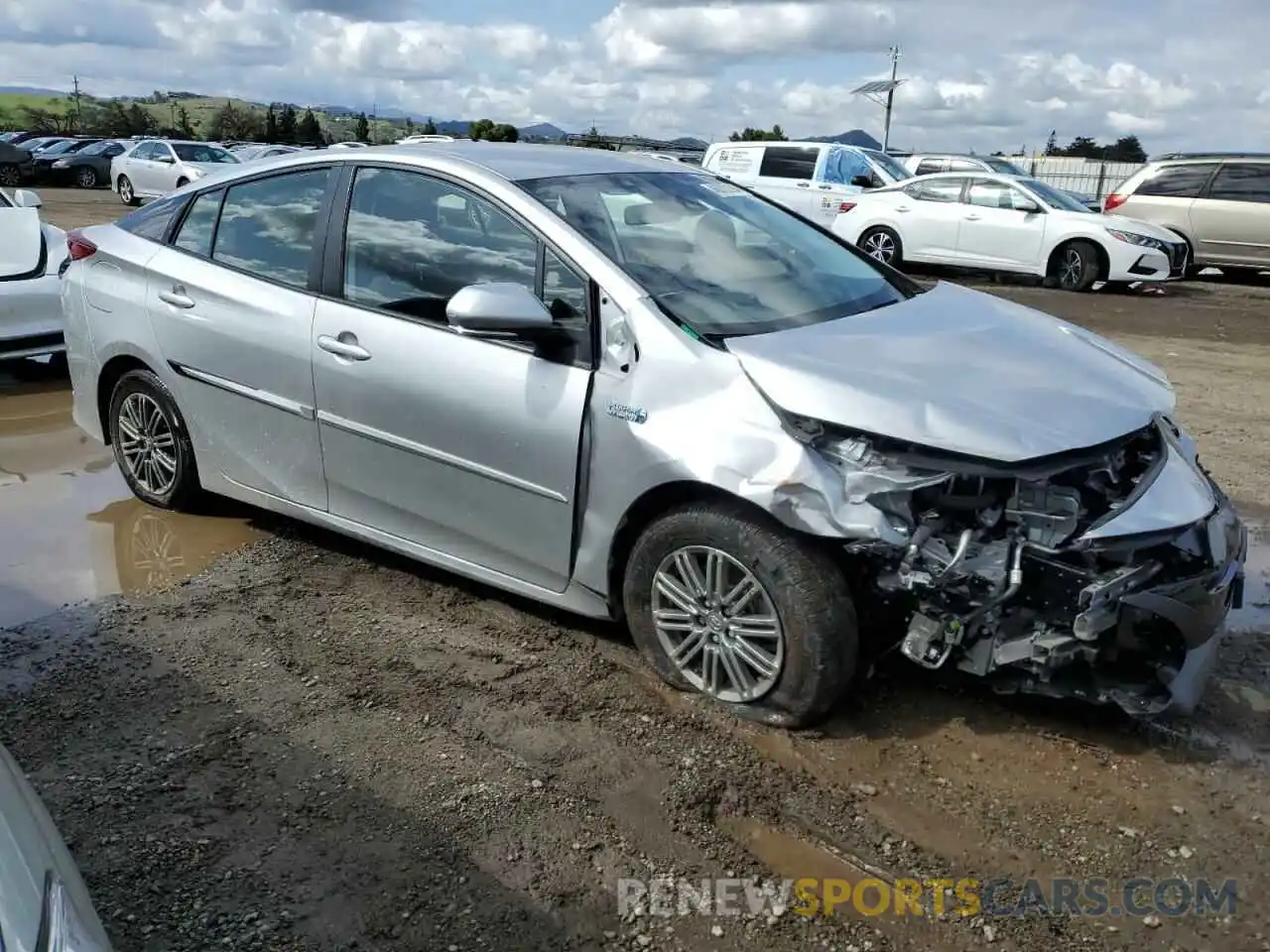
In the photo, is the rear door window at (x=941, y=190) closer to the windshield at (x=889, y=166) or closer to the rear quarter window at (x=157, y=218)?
the windshield at (x=889, y=166)

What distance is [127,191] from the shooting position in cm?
2617

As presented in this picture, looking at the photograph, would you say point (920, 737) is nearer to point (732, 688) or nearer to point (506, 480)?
point (732, 688)

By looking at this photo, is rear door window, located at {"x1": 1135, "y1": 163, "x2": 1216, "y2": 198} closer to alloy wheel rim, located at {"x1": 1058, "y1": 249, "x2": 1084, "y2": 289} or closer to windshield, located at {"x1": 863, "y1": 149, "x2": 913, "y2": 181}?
alloy wheel rim, located at {"x1": 1058, "y1": 249, "x2": 1084, "y2": 289}

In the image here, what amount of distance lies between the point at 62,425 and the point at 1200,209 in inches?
A: 581

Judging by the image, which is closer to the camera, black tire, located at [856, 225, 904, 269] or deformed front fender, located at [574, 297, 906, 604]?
deformed front fender, located at [574, 297, 906, 604]

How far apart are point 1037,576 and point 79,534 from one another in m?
4.20

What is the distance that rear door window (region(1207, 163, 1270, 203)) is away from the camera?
15.4 m

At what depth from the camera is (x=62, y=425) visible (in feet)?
23.1

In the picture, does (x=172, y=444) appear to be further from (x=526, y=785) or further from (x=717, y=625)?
(x=717, y=625)

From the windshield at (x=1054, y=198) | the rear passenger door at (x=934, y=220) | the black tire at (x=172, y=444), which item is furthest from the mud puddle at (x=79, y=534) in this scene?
the windshield at (x=1054, y=198)

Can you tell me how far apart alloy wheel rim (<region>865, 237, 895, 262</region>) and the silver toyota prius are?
38.3 ft

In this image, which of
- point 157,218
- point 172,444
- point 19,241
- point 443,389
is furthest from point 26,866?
point 19,241

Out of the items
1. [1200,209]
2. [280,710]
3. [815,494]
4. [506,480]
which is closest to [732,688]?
[815,494]

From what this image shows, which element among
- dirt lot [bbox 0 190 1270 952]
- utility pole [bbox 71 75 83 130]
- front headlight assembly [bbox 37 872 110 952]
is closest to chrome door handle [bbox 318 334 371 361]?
dirt lot [bbox 0 190 1270 952]
